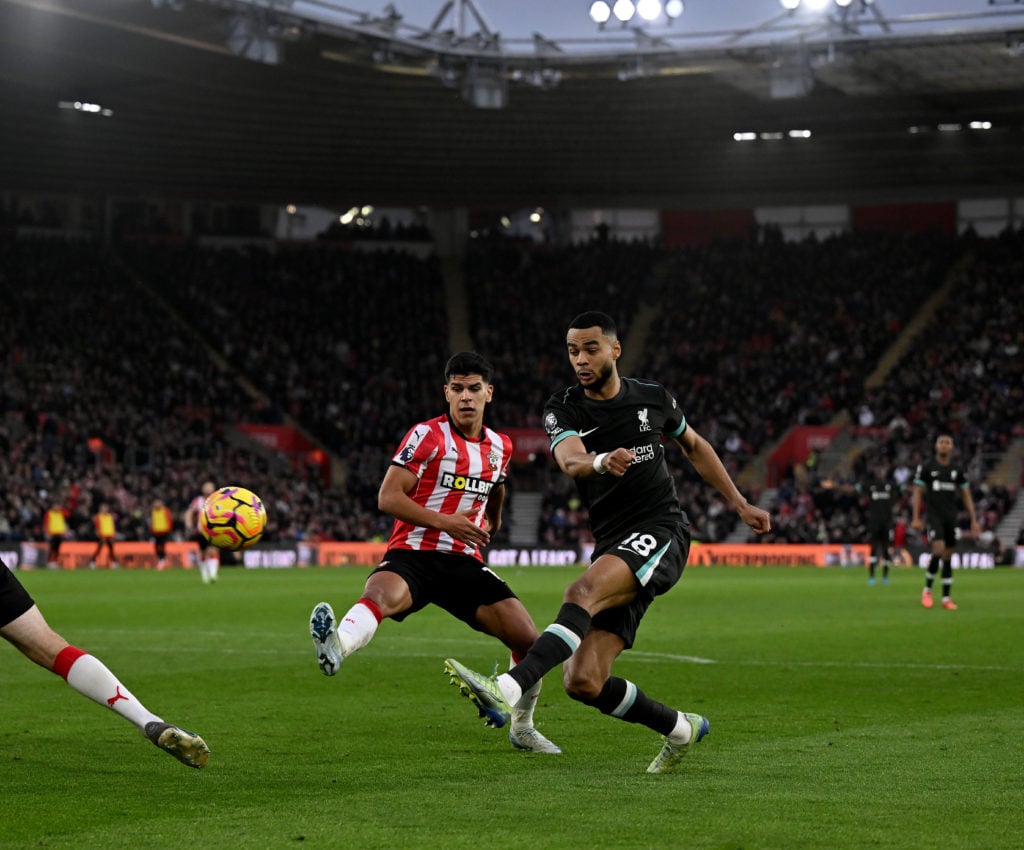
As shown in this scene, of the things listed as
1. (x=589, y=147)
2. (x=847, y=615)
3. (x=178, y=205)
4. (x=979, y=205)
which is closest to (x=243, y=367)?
(x=178, y=205)

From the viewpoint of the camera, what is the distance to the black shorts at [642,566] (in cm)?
818

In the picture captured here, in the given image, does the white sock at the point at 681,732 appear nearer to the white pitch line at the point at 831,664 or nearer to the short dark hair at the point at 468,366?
the short dark hair at the point at 468,366

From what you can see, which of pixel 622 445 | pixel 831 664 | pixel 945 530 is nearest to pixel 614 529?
pixel 622 445

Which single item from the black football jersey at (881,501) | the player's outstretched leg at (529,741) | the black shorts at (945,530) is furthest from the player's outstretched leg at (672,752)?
the black football jersey at (881,501)

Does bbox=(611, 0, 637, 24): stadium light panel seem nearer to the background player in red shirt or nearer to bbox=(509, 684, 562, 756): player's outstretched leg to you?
the background player in red shirt

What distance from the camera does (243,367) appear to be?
53.6m

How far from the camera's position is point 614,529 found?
843cm

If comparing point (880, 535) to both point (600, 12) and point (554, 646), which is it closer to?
point (600, 12)

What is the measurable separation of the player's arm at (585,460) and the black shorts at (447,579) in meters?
1.50

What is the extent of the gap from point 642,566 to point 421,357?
45.9 meters

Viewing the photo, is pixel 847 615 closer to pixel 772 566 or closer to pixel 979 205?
pixel 772 566

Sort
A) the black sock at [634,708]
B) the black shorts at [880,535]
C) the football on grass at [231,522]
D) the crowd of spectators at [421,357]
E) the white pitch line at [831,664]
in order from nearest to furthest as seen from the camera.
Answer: the black sock at [634,708] < the football on grass at [231,522] < the white pitch line at [831,664] < the black shorts at [880,535] < the crowd of spectators at [421,357]

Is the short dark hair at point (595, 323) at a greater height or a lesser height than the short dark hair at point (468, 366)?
greater

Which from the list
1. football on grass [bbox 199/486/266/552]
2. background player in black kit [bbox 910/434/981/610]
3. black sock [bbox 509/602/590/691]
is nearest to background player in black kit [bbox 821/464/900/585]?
background player in black kit [bbox 910/434/981/610]
